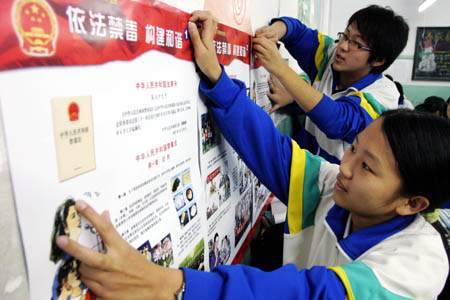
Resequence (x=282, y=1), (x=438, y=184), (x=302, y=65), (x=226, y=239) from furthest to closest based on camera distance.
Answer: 1. (x=302, y=65)
2. (x=282, y=1)
3. (x=226, y=239)
4. (x=438, y=184)

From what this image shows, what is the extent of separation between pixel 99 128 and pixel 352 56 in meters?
1.02

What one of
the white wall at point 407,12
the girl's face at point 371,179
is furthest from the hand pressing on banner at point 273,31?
the white wall at point 407,12

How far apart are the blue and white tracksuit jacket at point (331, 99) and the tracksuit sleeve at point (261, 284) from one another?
57 cm

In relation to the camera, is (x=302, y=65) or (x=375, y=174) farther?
(x=302, y=65)

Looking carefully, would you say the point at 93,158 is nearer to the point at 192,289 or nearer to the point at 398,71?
the point at 192,289

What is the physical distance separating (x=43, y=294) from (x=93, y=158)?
0.15 metres

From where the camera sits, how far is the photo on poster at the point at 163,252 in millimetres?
496

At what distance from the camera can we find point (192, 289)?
0.45m

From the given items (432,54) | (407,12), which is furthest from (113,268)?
(432,54)

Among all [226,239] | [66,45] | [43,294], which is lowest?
[226,239]

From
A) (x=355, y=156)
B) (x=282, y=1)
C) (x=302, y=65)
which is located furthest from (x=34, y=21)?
(x=302, y=65)

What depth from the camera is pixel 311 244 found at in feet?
2.77

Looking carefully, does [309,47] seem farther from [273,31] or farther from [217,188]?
[217,188]

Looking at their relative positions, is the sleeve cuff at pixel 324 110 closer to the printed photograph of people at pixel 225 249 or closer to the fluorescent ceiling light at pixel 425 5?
the printed photograph of people at pixel 225 249
